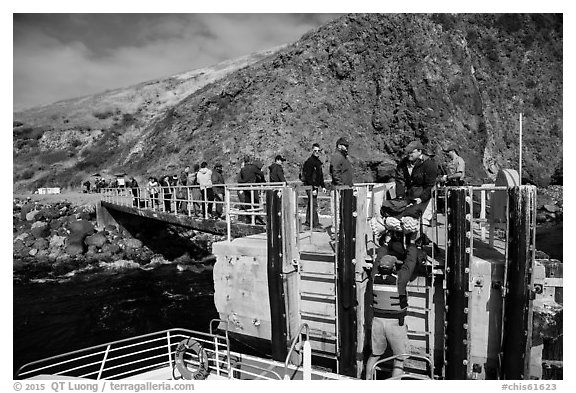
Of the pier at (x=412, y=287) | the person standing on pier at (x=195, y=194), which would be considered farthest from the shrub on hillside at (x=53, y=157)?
the pier at (x=412, y=287)

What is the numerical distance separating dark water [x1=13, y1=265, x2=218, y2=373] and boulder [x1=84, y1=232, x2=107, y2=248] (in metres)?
3.35

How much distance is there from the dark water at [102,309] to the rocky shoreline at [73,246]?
1424 mm

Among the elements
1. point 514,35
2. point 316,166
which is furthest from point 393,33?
point 316,166

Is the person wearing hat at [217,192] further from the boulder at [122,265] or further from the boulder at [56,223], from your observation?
the boulder at [56,223]

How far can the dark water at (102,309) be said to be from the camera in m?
10.2

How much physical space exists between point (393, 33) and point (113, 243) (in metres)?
30.3

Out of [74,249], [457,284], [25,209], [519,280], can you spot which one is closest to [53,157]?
[25,209]

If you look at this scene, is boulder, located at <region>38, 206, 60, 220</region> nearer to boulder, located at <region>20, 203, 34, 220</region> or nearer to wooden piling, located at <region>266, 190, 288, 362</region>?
boulder, located at <region>20, 203, 34, 220</region>

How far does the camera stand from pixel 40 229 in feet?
65.2

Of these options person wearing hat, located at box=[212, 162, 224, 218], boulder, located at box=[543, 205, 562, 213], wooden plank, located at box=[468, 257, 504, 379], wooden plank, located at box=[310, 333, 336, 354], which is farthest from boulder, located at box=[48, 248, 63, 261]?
boulder, located at box=[543, 205, 562, 213]

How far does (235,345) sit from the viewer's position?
7465mm

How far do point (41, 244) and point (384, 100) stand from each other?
2888cm

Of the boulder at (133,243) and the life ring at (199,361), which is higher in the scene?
the life ring at (199,361)

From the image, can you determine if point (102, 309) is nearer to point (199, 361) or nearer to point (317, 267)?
point (199, 361)
